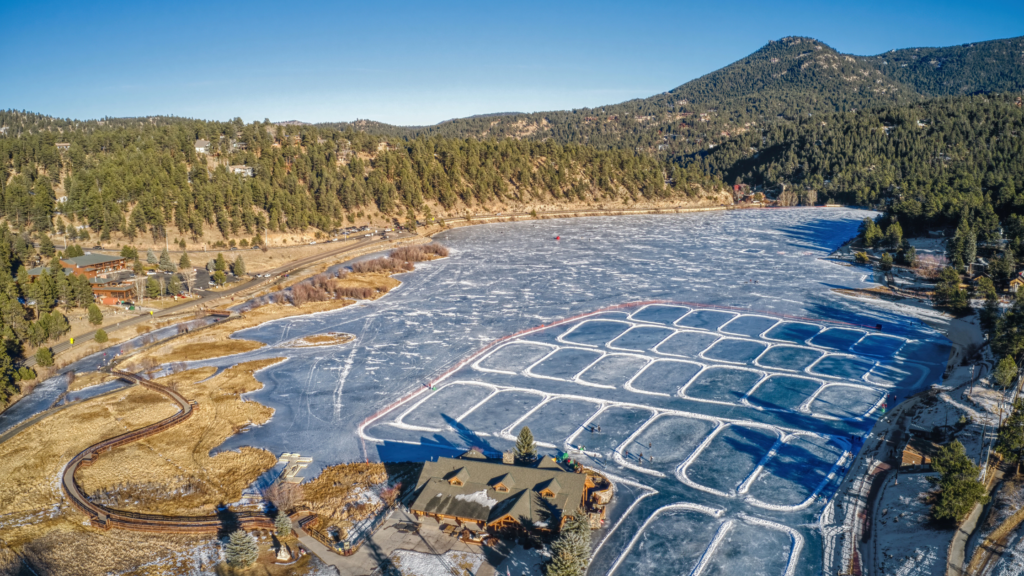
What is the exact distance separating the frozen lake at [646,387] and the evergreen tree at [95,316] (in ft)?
48.5

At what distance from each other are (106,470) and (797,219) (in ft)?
449

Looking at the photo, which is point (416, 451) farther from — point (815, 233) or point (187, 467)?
point (815, 233)

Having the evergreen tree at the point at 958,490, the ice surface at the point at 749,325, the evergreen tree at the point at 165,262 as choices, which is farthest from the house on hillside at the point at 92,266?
the evergreen tree at the point at 958,490

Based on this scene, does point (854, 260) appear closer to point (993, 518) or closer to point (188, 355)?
point (993, 518)

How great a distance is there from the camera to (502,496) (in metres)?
29.0

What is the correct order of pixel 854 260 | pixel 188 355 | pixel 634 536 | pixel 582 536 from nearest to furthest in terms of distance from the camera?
1. pixel 582 536
2. pixel 634 536
3. pixel 188 355
4. pixel 854 260

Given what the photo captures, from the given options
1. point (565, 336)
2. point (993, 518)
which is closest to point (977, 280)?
point (565, 336)

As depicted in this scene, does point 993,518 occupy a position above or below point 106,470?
below

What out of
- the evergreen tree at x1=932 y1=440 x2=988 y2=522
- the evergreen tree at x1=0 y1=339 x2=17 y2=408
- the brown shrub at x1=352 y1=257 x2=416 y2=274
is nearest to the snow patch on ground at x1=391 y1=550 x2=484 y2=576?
the evergreen tree at x1=932 y1=440 x2=988 y2=522

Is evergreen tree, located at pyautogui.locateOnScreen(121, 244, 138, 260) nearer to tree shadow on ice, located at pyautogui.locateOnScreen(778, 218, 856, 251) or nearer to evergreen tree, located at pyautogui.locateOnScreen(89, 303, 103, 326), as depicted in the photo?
evergreen tree, located at pyautogui.locateOnScreen(89, 303, 103, 326)

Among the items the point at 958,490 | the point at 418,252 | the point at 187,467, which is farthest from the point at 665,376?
the point at 418,252

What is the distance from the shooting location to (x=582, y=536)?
2561 centimetres

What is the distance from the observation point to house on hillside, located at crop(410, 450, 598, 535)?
27891mm

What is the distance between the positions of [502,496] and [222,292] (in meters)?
56.3
